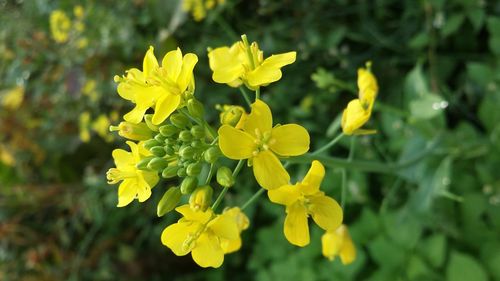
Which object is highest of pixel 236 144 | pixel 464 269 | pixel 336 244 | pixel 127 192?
pixel 236 144

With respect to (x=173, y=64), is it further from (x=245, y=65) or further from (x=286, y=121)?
(x=286, y=121)

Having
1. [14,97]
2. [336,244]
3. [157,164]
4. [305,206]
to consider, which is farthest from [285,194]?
[14,97]

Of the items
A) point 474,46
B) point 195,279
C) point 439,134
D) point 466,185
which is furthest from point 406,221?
point 195,279

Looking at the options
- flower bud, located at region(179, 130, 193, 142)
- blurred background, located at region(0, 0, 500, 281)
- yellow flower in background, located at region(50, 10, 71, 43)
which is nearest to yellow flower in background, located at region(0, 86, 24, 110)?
blurred background, located at region(0, 0, 500, 281)

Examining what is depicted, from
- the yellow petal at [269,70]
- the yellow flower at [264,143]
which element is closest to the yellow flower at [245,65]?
the yellow petal at [269,70]

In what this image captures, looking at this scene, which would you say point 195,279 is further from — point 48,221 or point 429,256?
point 429,256

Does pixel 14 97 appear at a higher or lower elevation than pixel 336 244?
lower

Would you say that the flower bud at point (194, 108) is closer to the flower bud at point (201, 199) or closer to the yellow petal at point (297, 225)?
the flower bud at point (201, 199)
